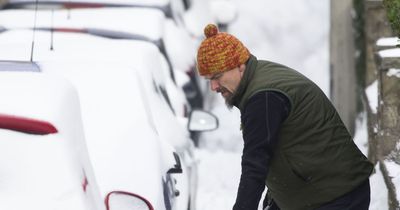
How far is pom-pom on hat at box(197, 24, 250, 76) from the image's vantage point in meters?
4.45

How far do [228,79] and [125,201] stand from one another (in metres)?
0.83

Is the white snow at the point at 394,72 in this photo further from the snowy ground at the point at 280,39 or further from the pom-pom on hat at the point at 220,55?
the snowy ground at the point at 280,39

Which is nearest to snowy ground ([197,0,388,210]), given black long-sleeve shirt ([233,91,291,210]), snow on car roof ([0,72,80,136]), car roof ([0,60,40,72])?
car roof ([0,60,40,72])

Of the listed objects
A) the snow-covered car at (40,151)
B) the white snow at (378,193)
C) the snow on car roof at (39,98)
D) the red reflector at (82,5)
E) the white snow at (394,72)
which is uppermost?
the red reflector at (82,5)

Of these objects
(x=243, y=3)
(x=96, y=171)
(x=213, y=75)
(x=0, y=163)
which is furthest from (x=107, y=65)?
(x=243, y=3)

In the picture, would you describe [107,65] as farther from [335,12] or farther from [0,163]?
[335,12]

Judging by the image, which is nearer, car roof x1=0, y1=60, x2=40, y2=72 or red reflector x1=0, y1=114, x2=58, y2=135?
red reflector x1=0, y1=114, x2=58, y2=135

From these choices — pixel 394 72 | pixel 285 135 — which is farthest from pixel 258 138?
pixel 394 72

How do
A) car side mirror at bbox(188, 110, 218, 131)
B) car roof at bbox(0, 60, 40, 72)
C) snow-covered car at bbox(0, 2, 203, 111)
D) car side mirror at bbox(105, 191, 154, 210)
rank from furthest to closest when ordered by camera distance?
1. snow-covered car at bbox(0, 2, 203, 111)
2. car side mirror at bbox(188, 110, 218, 131)
3. car side mirror at bbox(105, 191, 154, 210)
4. car roof at bbox(0, 60, 40, 72)

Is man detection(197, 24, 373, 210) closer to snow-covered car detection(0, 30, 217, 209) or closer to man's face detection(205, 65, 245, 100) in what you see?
man's face detection(205, 65, 245, 100)

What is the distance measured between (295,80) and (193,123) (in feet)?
9.02

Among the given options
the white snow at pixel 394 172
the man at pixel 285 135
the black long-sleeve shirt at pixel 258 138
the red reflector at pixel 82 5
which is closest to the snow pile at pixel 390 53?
the white snow at pixel 394 172

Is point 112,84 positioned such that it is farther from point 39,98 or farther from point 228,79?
point 39,98

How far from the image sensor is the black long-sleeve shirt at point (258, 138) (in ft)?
14.2
